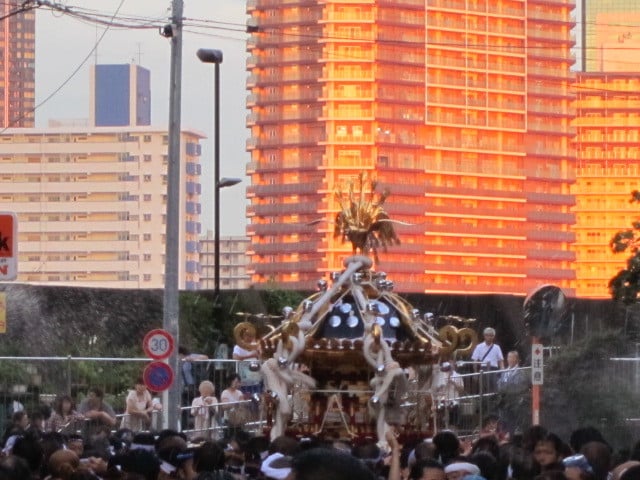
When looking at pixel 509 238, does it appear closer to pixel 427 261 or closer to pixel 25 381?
pixel 427 261

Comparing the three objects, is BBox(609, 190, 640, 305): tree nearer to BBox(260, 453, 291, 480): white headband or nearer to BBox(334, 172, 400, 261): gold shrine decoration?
BBox(334, 172, 400, 261): gold shrine decoration

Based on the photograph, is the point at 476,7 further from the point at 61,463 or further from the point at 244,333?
the point at 61,463

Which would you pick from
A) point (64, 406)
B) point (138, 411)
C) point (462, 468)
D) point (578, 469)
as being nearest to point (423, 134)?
point (138, 411)

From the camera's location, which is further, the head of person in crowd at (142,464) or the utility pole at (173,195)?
the utility pole at (173,195)

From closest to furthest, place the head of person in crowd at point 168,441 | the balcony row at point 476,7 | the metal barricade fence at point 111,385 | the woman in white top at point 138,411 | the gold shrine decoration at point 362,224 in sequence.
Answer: the head of person in crowd at point 168,441
the gold shrine decoration at point 362,224
the woman in white top at point 138,411
the metal barricade fence at point 111,385
the balcony row at point 476,7

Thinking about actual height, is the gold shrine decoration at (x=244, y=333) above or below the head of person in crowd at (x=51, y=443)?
above

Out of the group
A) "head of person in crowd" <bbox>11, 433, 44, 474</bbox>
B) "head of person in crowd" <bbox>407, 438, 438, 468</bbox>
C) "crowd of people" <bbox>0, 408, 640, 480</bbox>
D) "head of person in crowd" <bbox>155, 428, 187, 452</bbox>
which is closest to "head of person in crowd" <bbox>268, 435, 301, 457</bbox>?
"crowd of people" <bbox>0, 408, 640, 480</bbox>

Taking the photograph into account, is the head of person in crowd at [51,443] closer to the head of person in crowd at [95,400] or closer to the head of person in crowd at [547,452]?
the head of person in crowd at [547,452]

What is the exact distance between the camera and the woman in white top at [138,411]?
2362 cm

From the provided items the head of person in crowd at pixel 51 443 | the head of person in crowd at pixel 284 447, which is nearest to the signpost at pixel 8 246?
the head of person in crowd at pixel 51 443

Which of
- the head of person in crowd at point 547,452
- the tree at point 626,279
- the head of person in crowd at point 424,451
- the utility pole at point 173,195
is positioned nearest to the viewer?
the head of person in crowd at point 547,452

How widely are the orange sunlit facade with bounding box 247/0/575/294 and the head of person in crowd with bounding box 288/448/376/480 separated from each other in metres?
128

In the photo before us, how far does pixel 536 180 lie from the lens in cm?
15112

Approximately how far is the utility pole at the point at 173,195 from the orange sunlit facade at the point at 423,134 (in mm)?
109155
